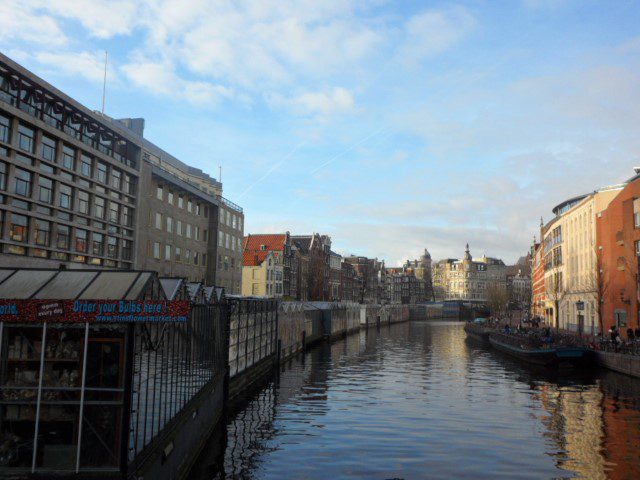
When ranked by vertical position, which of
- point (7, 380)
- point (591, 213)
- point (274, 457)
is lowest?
point (274, 457)

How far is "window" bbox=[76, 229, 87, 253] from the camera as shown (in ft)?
174

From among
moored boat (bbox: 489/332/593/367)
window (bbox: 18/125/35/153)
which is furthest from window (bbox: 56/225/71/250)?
moored boat (bbox: 489/332/593/367)

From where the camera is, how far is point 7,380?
12.0m

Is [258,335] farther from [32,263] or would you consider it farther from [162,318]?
[162,318]

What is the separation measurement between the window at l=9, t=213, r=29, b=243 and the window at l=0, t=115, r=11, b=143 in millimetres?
5863

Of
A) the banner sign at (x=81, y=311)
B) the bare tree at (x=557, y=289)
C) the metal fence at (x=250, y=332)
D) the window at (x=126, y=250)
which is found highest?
the window at (x=126, y=250)

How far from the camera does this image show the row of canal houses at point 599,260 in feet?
182

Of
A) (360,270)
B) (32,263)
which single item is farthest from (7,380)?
(360,270)

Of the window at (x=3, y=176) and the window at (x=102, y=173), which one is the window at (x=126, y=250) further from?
the window at (x=3, y=176)

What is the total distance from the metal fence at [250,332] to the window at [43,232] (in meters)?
21.0

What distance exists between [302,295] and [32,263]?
3162 inches

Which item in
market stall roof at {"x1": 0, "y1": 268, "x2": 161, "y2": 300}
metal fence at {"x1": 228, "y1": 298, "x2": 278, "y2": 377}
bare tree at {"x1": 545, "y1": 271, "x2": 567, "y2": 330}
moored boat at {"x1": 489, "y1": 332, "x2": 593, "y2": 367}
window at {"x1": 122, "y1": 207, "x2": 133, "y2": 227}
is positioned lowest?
moored boat at {"x1": 489, "y1": 332, "x2": 593, "y2": 367}

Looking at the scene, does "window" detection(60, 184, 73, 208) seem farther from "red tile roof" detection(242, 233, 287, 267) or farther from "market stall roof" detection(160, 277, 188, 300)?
"red tile roof" detection(242, 233, 287, 267)

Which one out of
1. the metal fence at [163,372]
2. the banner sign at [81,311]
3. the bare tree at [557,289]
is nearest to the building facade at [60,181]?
the metal fence at [163,372]
